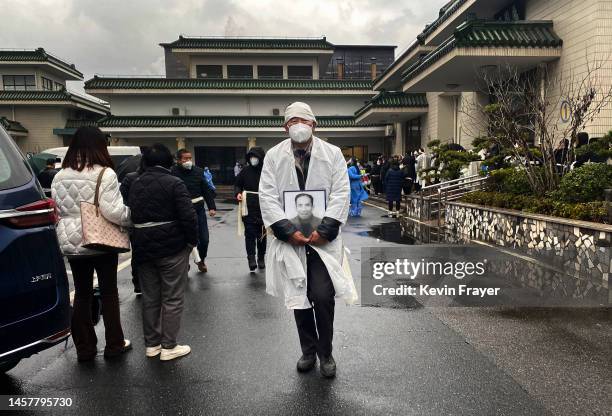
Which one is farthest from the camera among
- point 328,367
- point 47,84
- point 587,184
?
point 47,84

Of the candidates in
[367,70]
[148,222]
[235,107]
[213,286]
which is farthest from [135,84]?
[148,222]

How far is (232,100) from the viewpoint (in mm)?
34656

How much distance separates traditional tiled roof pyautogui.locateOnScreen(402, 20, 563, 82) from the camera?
12.3 m

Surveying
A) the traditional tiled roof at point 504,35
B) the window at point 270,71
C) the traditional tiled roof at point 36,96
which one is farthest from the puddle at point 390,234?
the traditional tiled roof at point 36,96

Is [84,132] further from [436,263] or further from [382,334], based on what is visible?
[436,263]

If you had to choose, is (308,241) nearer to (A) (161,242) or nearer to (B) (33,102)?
(A) (161,242)

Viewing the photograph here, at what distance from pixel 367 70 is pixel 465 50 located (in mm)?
31532

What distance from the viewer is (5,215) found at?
2709 millimetres

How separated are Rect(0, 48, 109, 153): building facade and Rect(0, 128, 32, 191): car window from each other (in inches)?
1362

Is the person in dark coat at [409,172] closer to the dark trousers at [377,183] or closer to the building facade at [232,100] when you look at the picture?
the dark trousers at [377,183]

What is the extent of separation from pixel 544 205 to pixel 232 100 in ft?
98.0

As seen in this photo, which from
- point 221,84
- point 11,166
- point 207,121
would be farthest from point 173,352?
point 221,84

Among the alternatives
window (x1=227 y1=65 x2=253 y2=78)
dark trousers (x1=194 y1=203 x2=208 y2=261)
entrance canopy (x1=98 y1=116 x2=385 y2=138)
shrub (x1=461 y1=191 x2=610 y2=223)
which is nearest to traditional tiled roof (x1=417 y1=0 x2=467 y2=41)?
shrub (x1=461 y1=191 x2=610 y2=223)

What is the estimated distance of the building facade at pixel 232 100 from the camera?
3259 centimetres
